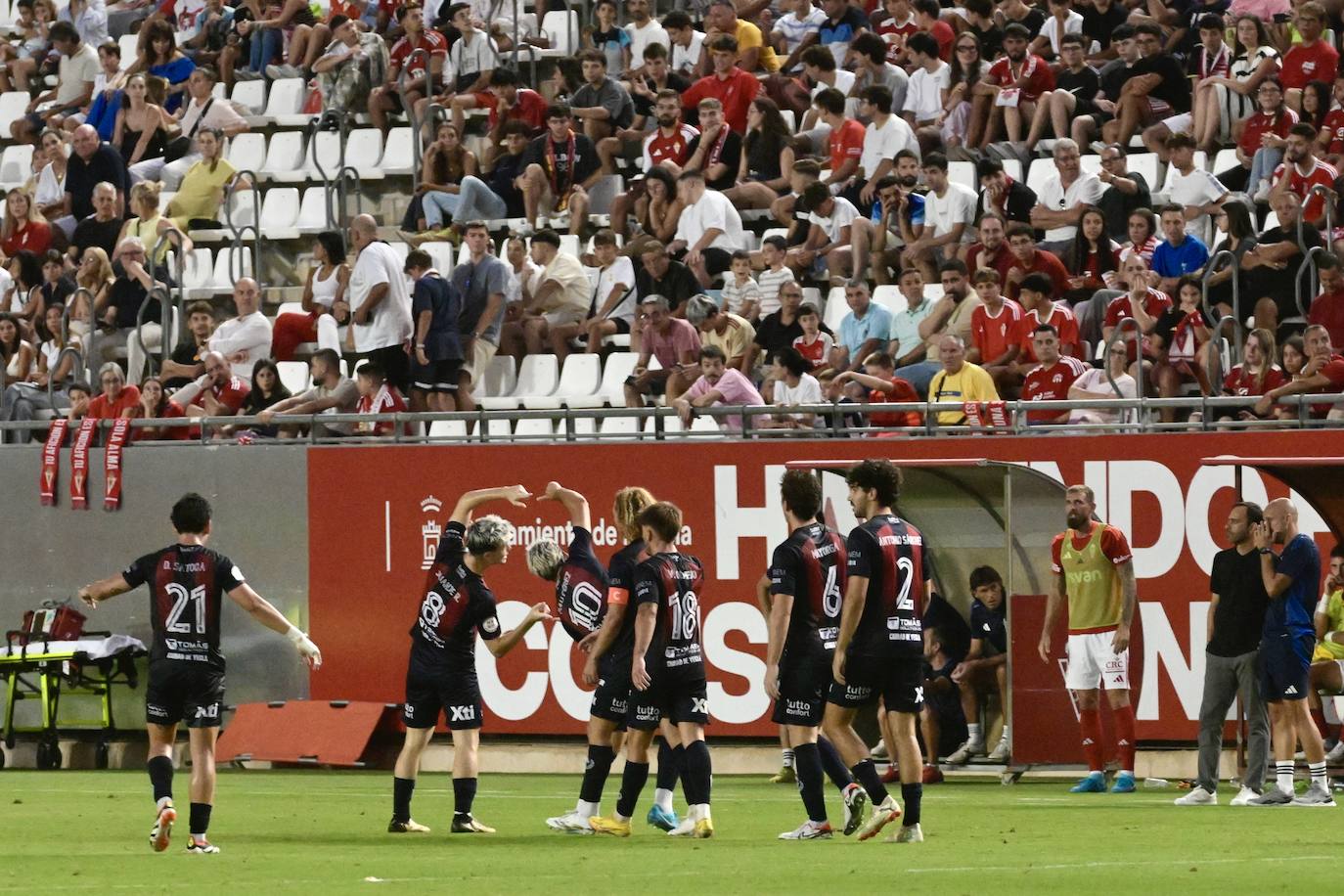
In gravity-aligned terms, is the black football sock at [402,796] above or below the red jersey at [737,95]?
below

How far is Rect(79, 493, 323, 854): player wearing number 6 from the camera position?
1297 cm

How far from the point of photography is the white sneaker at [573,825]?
1419cm

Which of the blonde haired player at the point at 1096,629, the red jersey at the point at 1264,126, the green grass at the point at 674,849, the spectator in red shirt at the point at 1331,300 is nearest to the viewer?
the green grass at the point at 674,849

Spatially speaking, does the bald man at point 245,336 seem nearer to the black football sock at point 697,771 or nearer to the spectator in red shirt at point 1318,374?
the spectator in red shirt at point 1318,374

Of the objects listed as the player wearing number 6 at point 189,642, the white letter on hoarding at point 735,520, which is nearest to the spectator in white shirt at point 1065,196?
the white letter on hoarding at point 735,520

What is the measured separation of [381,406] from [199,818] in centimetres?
985

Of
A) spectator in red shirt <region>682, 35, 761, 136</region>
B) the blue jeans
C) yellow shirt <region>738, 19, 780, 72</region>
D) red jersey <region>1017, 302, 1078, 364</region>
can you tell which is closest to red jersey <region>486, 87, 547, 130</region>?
spectator in red shirt <region>682, 35, 761, 136</region>

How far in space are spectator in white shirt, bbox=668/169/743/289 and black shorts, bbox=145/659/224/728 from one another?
1038 centimetres

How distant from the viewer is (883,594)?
515 inches

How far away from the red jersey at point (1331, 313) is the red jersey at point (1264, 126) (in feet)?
8.17

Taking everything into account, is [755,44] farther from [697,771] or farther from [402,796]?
[697,771]

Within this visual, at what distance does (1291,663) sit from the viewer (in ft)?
52.5

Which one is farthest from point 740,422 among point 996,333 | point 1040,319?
point 1040,319

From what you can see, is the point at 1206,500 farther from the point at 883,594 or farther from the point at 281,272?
the point at 281,272
